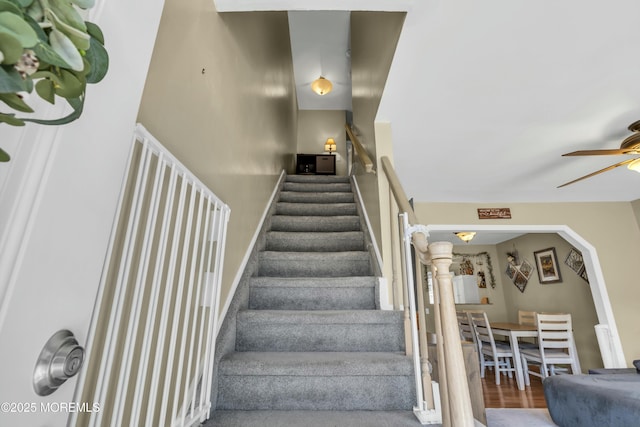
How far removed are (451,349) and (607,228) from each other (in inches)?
199

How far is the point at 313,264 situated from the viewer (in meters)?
2.38

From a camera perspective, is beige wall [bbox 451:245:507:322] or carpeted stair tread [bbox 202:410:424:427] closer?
carpeted stair tread [bbox 202:410:424:427]

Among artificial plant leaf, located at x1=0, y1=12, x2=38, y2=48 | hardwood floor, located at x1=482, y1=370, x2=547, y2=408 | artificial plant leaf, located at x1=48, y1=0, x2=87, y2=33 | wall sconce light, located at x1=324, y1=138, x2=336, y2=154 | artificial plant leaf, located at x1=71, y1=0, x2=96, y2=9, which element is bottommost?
hardwood floor, located at x1=482, y1=370, x2=547, y2=408

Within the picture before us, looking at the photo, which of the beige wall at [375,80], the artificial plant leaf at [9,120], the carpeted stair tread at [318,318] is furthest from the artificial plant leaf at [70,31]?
the beige wall at [375,80]

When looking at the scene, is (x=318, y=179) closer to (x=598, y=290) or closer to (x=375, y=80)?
(x=375, y=80)

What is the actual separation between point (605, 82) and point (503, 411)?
326 centimetres

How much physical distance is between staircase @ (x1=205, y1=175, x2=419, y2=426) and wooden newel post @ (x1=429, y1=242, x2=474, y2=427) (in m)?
0.54

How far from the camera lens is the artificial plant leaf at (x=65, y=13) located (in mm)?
301

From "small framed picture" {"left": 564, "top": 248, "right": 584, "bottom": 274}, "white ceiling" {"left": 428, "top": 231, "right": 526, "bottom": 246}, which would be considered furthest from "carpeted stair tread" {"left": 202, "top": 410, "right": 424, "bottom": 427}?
"small framed picture" {"left": 564, "top": 248, "right": 584, "bottom": 274}

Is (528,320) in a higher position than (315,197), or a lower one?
lower

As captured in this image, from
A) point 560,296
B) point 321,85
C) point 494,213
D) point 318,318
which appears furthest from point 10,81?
point 560,296

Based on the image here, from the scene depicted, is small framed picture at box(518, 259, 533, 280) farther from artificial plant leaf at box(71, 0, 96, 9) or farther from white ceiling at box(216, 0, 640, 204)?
artificial plant leaf at box(71, 0, 96, 9)

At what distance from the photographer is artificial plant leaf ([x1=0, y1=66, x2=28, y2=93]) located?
0.79ft

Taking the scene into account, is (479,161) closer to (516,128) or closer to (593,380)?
(516,128)
